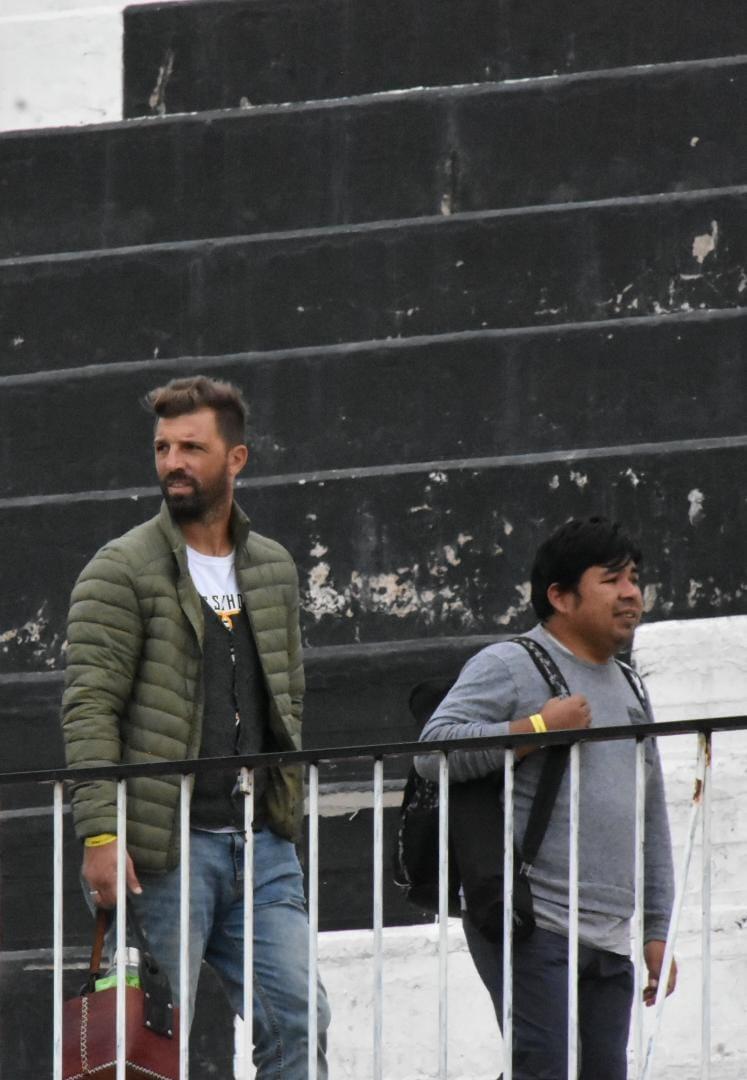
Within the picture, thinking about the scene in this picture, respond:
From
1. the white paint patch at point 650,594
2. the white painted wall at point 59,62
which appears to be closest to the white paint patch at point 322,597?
the white paint patch at point 650,594

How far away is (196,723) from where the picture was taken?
538cm

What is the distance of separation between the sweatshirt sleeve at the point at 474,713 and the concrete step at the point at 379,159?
3.53 metres

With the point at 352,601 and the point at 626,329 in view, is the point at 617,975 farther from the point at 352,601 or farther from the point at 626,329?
the point at 626,329

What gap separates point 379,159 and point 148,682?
3848 mm

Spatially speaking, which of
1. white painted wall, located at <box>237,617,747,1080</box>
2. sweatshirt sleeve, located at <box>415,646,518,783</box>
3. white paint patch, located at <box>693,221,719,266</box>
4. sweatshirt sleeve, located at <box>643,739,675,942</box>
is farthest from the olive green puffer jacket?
white paint patch, located at <box>693,221,719,266</box>

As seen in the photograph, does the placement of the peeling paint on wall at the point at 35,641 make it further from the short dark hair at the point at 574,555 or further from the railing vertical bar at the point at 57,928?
the short dark hair at the point at 574,555

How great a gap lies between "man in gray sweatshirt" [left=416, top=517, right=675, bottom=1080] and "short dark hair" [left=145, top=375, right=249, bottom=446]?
782 millimetres

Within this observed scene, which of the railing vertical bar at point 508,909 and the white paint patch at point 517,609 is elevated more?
the white paint patch at point 517,609

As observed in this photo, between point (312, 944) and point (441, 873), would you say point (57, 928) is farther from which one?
point (441, 873)

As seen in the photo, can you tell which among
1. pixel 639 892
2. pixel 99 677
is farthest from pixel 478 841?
pixel 99 677

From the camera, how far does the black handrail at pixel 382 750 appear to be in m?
5.10

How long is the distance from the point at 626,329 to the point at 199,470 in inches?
102

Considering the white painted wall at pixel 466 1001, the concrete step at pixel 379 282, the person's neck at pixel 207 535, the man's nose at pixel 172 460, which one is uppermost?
the concrete step at pixel 379 282

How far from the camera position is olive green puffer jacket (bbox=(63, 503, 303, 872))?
528 cm
